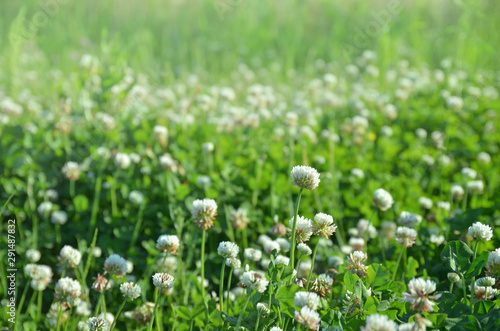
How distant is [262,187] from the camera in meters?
2.63

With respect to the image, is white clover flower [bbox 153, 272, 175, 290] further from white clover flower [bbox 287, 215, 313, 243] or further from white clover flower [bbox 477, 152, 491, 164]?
white clover flower [bbox 477, 152, 491, 164]

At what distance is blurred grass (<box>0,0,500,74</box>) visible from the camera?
548 cm

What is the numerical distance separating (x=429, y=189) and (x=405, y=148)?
665 millimetres

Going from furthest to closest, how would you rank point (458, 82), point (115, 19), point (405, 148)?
point (115, 19) → point (458, 82) → point (405, 148)

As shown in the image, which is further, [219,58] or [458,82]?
[219,58]

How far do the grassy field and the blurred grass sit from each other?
81 millimetres

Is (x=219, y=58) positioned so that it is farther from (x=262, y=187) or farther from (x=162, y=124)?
(x=262, y=187)

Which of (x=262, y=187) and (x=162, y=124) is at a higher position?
(x=162, y=124)

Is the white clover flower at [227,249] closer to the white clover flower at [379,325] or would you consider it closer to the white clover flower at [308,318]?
the white clover flower at [308,318]

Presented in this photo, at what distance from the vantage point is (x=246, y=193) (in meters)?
2.60

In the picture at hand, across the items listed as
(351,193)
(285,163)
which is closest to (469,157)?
(351,193)

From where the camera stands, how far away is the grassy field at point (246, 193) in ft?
4.54

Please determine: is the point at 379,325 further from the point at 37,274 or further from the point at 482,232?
the point at 37,274

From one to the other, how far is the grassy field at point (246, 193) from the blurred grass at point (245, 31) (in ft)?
0.27
